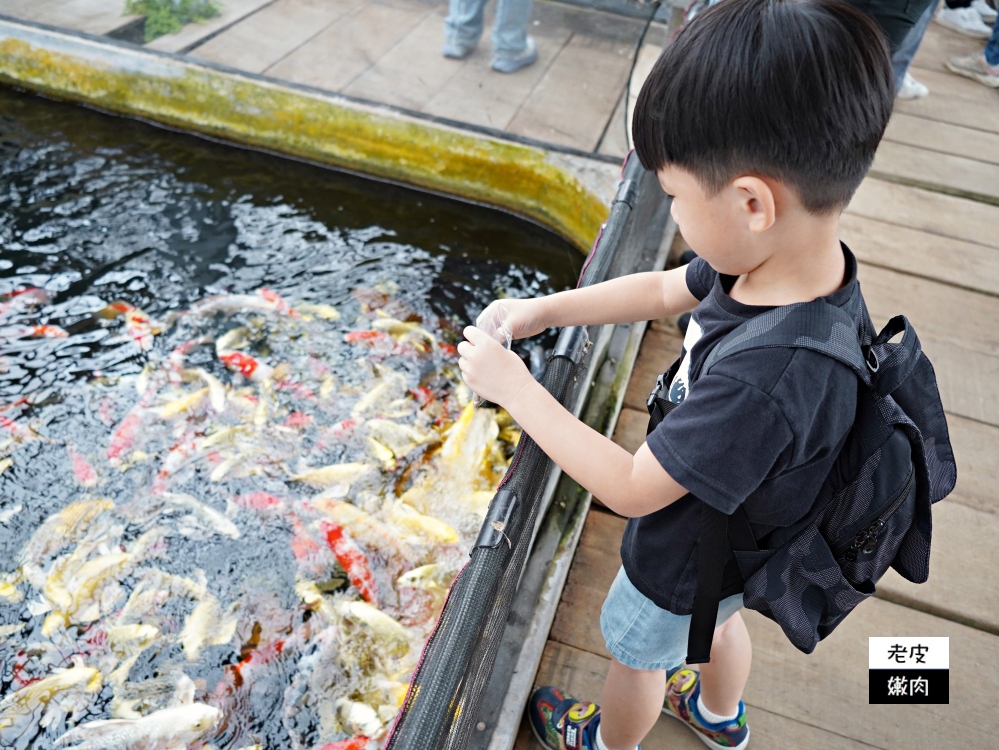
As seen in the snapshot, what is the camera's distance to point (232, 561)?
2.44 metres

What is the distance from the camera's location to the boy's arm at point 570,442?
105 centimetres

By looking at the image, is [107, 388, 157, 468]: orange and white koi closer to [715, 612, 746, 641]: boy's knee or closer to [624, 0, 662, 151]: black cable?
[715, 612, 746, 641]: boy's knee

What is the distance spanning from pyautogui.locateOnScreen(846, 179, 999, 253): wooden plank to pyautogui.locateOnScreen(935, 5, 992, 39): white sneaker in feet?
6.88

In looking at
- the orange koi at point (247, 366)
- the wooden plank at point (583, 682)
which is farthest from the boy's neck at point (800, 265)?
the orange koi at point (247, 366)

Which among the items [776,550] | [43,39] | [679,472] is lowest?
[43,39]

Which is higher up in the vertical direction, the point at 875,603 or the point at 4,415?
the point at 875,603

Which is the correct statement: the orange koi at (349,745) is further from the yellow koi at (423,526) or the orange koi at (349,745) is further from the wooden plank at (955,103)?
the wooden plank at (955,103)

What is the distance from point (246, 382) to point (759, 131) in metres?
2.44

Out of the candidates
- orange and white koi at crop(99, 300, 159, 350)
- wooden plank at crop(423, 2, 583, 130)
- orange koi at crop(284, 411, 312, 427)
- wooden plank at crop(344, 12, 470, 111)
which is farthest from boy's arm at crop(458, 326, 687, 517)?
wooden plank at crop(344, 12, 470, 111)

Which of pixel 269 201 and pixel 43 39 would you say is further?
pixel 43 39

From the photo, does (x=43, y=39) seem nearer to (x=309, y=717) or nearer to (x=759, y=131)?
(x=309, y=717)

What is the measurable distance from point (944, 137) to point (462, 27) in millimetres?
2418

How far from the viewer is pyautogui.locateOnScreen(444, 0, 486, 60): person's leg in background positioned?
3.84 metres

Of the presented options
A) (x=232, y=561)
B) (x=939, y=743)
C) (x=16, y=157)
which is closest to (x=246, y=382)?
(x=232, y=561)
